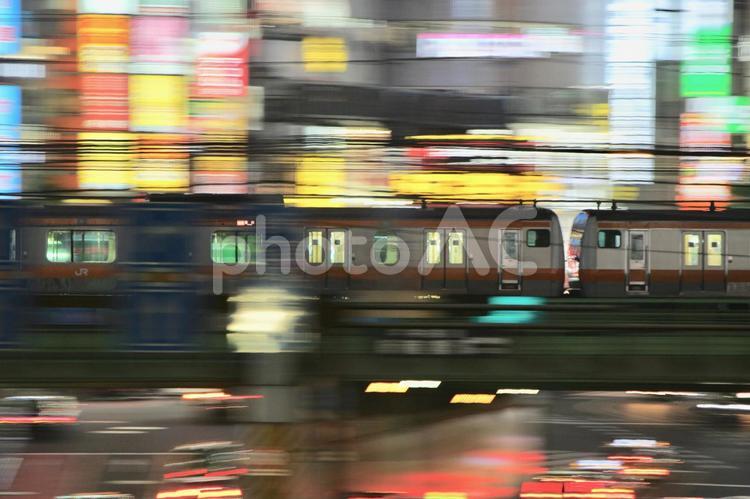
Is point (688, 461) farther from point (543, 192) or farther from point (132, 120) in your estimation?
point (132, 120)

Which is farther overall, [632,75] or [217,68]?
[632,75]

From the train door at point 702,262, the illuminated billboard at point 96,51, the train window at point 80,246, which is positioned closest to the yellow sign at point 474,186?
the illuminated billboard at point 96,51

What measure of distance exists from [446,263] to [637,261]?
11.5ft

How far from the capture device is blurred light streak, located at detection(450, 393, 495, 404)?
4.24 metres

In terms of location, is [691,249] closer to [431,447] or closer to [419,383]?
[431,447]

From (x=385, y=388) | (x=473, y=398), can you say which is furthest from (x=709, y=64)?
(x=385, y=388)

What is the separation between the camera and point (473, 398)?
437cm

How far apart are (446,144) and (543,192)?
28.7 inches

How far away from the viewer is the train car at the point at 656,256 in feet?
40.9

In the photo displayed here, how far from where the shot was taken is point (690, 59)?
4.66 m

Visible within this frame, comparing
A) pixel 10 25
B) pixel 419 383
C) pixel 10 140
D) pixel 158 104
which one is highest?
pixel 10 25

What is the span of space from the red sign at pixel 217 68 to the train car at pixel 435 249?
2.22ft
